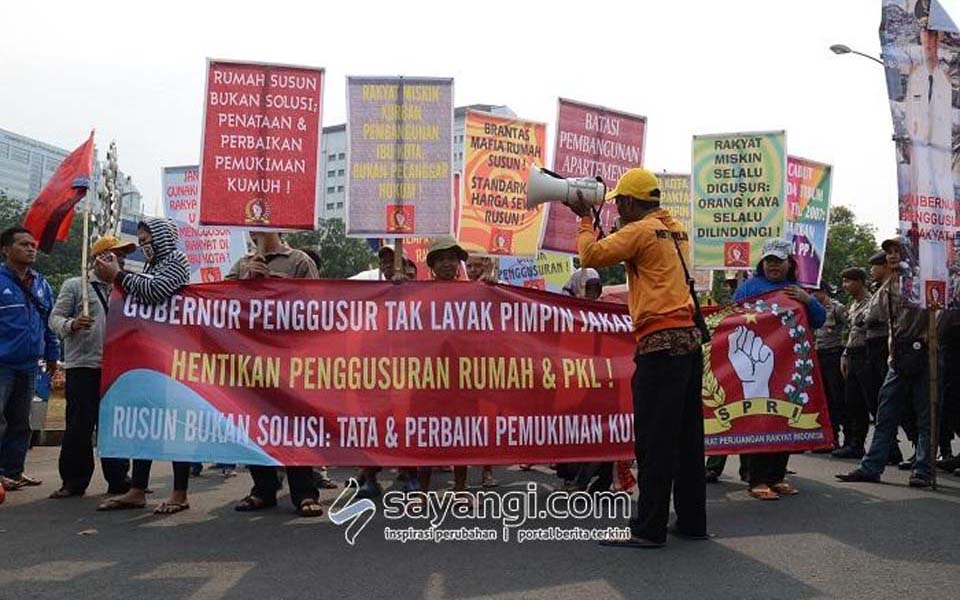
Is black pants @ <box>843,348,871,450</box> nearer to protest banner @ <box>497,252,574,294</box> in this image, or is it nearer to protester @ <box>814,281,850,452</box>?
protester @ <box>814,281,850,452</box>

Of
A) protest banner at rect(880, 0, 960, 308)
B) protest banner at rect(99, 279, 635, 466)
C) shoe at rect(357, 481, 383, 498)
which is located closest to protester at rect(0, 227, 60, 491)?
protest banner at rect(99, 279, 635, 466)

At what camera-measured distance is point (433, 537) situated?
5398 mm

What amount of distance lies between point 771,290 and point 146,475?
15.7ft

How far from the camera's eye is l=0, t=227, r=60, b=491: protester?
6973mm

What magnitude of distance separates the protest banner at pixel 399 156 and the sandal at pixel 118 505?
278cm

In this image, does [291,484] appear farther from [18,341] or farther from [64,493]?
[18,341]

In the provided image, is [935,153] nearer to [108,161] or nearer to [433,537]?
[433,537]

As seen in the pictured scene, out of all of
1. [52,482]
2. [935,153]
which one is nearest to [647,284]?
[935,153]

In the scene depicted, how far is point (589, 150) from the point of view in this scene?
34.4 ft

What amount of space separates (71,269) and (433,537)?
5615cm

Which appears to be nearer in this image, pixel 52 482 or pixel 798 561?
pixel 798 561

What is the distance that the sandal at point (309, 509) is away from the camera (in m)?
6.05

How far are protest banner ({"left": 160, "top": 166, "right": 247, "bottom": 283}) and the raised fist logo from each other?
8287 mm

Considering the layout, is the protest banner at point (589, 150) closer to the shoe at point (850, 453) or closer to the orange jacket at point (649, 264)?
the shoe at point (850, 453)
